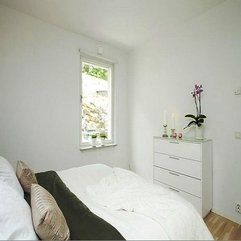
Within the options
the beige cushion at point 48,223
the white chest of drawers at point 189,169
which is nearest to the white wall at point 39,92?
the white chest of drawers at point 189,169

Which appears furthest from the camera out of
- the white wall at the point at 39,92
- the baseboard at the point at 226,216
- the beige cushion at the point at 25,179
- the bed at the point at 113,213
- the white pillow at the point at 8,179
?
the white wall at the point at 39,92

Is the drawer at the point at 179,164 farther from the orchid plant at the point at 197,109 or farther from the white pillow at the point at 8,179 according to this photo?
the white pillow at the point at 8,179

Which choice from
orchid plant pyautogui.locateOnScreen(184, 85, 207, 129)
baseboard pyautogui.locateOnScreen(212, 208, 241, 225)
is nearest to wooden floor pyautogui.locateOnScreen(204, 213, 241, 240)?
baseboard pyautogui.locateOnScreen(212, 208, 241, 225)

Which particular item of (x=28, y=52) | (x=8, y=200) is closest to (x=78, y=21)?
(x=28, y=52)

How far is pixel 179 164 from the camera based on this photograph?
231 centimetres

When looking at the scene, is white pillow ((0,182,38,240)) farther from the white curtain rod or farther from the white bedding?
the white curtain rod

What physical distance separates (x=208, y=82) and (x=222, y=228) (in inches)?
69.6

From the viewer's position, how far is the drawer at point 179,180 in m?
2.12

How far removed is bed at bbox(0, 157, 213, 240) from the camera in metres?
0.88

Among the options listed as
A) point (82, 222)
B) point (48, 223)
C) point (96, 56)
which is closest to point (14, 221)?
point (48, 223)

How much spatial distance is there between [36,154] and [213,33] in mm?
→ 2918

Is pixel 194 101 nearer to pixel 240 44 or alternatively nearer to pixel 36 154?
pixel 240 44

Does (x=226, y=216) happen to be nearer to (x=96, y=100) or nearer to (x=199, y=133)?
(x=199, y=133)

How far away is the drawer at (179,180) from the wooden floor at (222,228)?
36 centimetres
